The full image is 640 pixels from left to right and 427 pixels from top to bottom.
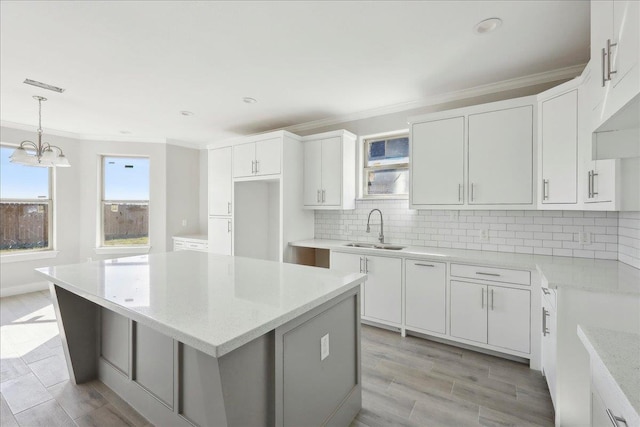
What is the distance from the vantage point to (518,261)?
2.59m

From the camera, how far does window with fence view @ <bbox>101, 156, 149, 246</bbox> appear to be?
5.38 metres

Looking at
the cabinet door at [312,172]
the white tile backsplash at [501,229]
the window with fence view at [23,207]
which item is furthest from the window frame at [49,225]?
the white tile backsplash at [501,229]

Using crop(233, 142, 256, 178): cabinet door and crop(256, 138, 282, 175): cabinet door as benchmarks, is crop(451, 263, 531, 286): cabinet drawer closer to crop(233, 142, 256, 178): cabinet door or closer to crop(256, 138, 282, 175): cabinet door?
crop(256, 138, 282, 175): cabinet door

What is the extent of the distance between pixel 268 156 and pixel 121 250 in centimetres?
347

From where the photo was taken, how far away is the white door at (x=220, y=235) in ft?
14.0

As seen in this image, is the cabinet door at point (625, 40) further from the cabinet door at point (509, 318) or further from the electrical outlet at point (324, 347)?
the cabinet door at point (509, 318)

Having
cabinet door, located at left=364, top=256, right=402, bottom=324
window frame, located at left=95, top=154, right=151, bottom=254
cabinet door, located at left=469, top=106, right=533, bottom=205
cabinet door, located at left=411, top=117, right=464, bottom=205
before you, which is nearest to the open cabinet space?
cabinet door, located at left=364, top=256, right=402, bottom=324

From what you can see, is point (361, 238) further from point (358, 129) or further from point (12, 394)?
point (12, 394)

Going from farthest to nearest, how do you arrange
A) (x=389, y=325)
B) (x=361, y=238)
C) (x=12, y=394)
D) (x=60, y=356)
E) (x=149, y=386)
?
1. (x=361, y=238)
2. (x=389, y=325)
3. (x=60, y=356)
4. (x=12, y=394)
5. (x=149, y=386)

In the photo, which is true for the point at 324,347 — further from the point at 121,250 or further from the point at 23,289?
the point at 23,289

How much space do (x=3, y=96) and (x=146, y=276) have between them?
343cm

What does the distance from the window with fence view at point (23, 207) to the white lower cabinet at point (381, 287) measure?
16.5 feet

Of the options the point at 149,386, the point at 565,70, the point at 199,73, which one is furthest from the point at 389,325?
the point at 199,73

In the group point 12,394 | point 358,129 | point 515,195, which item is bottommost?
point 12,394
